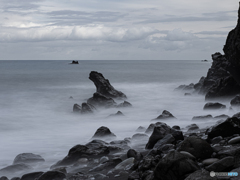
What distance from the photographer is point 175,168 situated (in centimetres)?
564

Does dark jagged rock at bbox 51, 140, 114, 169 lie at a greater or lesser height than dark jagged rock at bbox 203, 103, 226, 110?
lesser

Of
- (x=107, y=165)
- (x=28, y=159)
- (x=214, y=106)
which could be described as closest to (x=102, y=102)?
(x=214, y=106)

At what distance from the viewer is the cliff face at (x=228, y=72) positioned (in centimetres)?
1316

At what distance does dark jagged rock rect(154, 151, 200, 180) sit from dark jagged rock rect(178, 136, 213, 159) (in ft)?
3.18

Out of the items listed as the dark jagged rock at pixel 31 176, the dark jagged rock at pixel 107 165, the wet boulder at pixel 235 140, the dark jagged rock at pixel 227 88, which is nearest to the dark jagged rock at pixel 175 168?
the wet boulder at pixel 235 140

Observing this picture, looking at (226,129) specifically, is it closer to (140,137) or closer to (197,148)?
(197,148)

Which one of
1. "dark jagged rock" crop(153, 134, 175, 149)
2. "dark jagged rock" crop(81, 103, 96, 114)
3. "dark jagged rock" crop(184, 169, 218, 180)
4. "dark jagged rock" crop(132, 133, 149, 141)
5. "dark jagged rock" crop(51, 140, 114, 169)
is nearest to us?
"dark jagged rock" crop(184, 169, 218, 180)

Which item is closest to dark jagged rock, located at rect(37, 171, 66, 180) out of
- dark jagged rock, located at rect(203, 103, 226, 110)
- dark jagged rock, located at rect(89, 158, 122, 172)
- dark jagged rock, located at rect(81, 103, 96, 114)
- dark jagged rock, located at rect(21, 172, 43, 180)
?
dark jagged rock, located at rect(21, 172, 43, 180)

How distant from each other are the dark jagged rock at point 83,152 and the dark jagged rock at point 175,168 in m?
3.90

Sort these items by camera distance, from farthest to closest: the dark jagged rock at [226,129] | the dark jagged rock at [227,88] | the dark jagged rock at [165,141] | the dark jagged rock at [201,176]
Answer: the dark jagged rock at [227,88] < the dark jagged rock at [165,141] < the dark jagged rock at [226,129] < the dark jagged rock at [201,176]

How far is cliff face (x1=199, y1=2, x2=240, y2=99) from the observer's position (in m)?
13.2

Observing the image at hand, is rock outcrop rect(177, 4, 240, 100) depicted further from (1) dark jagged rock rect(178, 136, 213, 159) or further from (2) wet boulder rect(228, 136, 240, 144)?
(1) dark jagged rock rect(178, 136, 213, 159)

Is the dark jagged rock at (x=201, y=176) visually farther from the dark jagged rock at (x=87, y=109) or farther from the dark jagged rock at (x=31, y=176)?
the dark jagged rock at (x=87, y=109)

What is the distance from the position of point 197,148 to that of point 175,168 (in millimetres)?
1302
